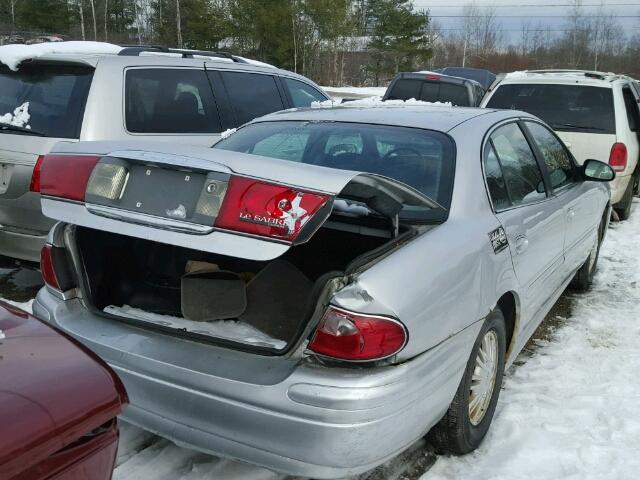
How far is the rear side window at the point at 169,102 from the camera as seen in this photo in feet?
16.5

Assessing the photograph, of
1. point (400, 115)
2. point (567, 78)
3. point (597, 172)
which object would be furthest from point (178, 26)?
point (400, 115)

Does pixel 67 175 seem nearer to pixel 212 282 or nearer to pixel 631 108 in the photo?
pixel 212 282

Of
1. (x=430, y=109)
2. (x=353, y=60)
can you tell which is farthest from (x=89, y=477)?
(x=353, y=60)

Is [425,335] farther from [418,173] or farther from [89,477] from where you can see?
[89,477]

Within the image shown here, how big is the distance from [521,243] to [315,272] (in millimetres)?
1033

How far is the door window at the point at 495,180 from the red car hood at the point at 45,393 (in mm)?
2014

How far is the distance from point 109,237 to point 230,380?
1098 millimetres

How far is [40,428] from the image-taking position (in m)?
1.40

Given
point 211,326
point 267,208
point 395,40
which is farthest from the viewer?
point 395,40

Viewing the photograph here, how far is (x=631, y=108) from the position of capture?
8.09m

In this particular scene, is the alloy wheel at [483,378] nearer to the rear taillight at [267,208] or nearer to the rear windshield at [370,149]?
the rear windshield at [370,149]

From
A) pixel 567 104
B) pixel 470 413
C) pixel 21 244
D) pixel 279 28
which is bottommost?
pixel 470 413

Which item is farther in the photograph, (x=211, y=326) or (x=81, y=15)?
(x=81, y=15)

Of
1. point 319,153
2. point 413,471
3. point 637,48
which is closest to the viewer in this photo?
point 413,471
